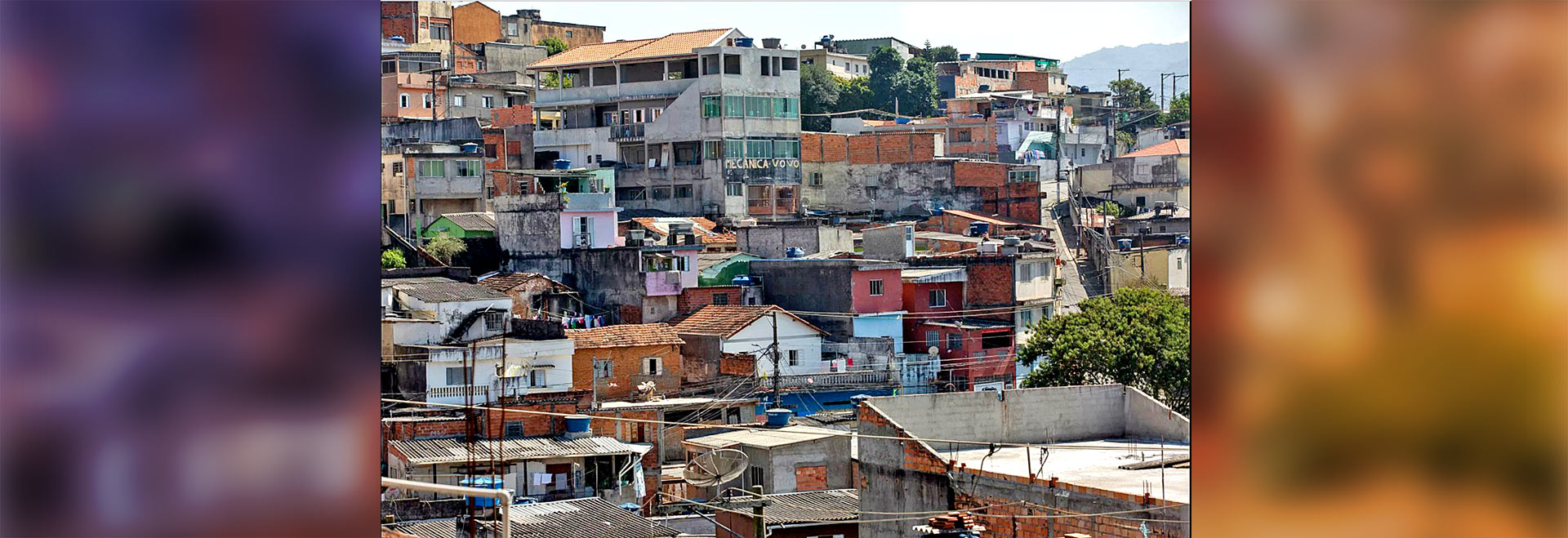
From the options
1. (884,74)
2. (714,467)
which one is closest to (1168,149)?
(884,74)

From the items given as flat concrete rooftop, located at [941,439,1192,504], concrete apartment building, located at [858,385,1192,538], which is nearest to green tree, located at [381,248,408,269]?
concrete apartment building, located at [858,385,1192,538]

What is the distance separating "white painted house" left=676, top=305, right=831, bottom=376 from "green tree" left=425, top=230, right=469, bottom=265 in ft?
9.81

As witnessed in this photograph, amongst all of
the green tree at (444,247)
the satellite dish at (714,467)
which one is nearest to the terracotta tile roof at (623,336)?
the green tree at (444,247)

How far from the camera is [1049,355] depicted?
13773 mm

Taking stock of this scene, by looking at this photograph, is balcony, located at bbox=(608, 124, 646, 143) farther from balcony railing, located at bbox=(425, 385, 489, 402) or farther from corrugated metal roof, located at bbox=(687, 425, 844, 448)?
corrugated metal roof, located at bbox=(687, 425, 844, 448)

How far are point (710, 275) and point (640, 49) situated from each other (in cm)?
665

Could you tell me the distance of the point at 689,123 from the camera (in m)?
22.2

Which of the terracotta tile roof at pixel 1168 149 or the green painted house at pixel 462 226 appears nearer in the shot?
the green painted house at pixel 462 226

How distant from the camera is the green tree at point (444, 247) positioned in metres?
17.2

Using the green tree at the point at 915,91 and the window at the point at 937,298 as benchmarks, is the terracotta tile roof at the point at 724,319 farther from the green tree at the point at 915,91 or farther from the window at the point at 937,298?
the green tree at the point at 915,91

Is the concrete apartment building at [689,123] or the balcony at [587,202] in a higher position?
the concrete apartment building at [689,123]

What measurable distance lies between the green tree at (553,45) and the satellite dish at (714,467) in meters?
22.4
